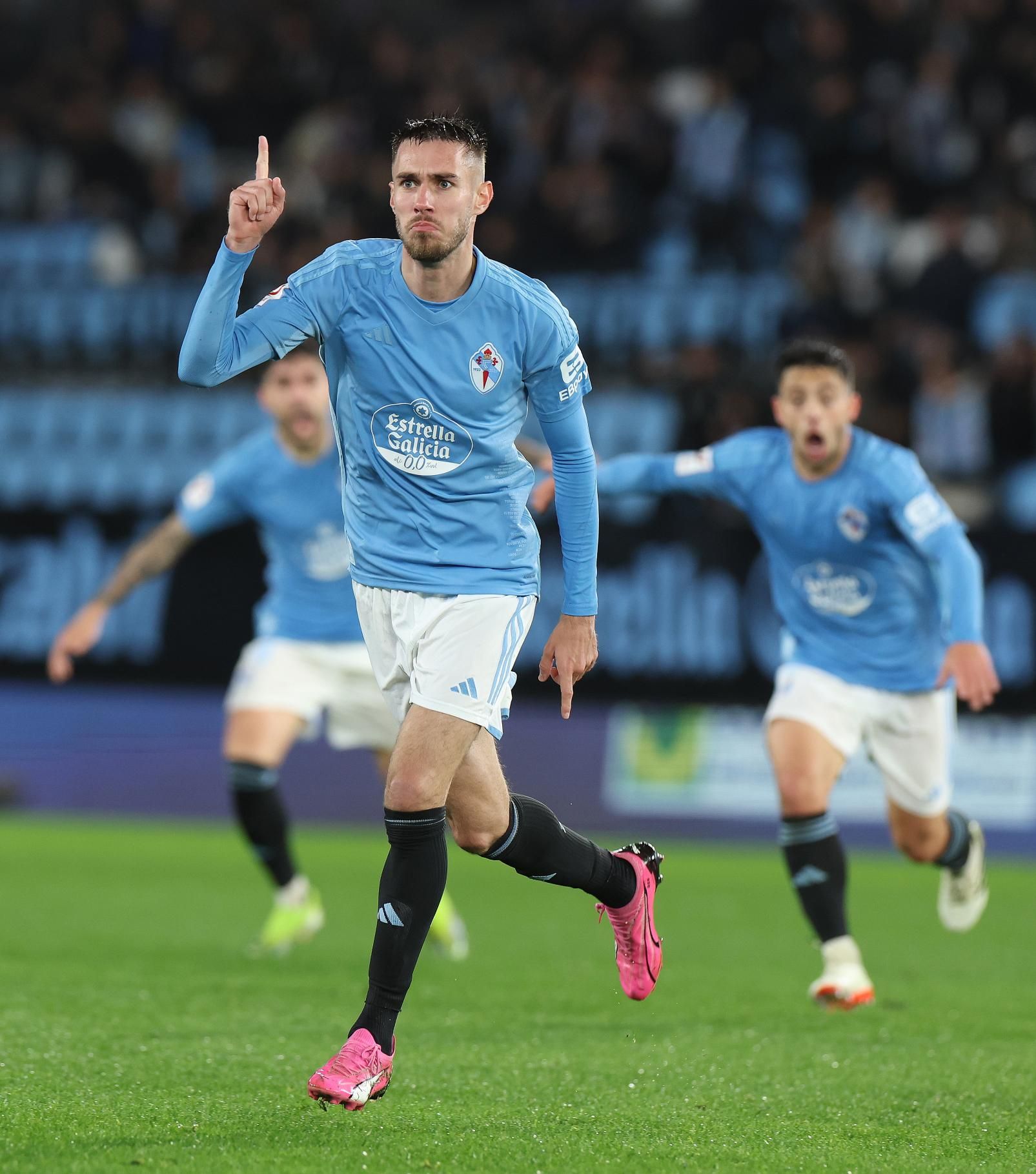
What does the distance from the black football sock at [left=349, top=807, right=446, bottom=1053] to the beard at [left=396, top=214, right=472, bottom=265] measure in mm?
1451

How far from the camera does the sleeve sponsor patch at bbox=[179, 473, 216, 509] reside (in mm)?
8336

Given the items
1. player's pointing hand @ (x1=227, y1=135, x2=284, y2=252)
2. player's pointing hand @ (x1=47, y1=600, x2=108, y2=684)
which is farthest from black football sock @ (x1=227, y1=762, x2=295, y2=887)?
player's pointing hand @ (x1=227, y1=135, x2=284, y2=252)

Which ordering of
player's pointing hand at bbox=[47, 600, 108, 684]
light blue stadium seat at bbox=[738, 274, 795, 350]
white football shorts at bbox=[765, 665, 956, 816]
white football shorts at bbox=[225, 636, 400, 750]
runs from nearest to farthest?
white football shorts at bbox=[765, 665, 956, 816]
player's pointing hand at bbox=[47, 600, 108, 684]
white football shorts at bbox=[225, 636, 400, 750]
light blue stadium seat at bbox=[738, 274, 795, 350]

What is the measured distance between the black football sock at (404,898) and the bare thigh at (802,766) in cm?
250

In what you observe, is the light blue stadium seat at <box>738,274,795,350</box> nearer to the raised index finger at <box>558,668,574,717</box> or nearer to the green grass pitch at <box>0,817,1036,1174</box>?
the green grass pitch at <box>0,817,1036,1174</box>

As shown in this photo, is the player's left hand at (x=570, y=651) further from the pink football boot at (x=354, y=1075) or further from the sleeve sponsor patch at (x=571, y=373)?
the pink football boot at (x=354, y=1075)

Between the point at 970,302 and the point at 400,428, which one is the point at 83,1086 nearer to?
the point at 400,428

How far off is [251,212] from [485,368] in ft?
2.59

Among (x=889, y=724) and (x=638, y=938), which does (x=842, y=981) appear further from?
(x=638, y=938)

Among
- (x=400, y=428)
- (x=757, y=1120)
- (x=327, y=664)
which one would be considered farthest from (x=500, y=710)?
(x=327, y=664)

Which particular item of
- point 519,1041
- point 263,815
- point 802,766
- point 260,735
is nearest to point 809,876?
point 802,766

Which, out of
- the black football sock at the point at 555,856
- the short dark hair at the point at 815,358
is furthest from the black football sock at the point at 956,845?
the black football sock at the point at 555,856

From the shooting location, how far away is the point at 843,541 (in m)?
6.95

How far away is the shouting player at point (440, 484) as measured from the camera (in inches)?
182
